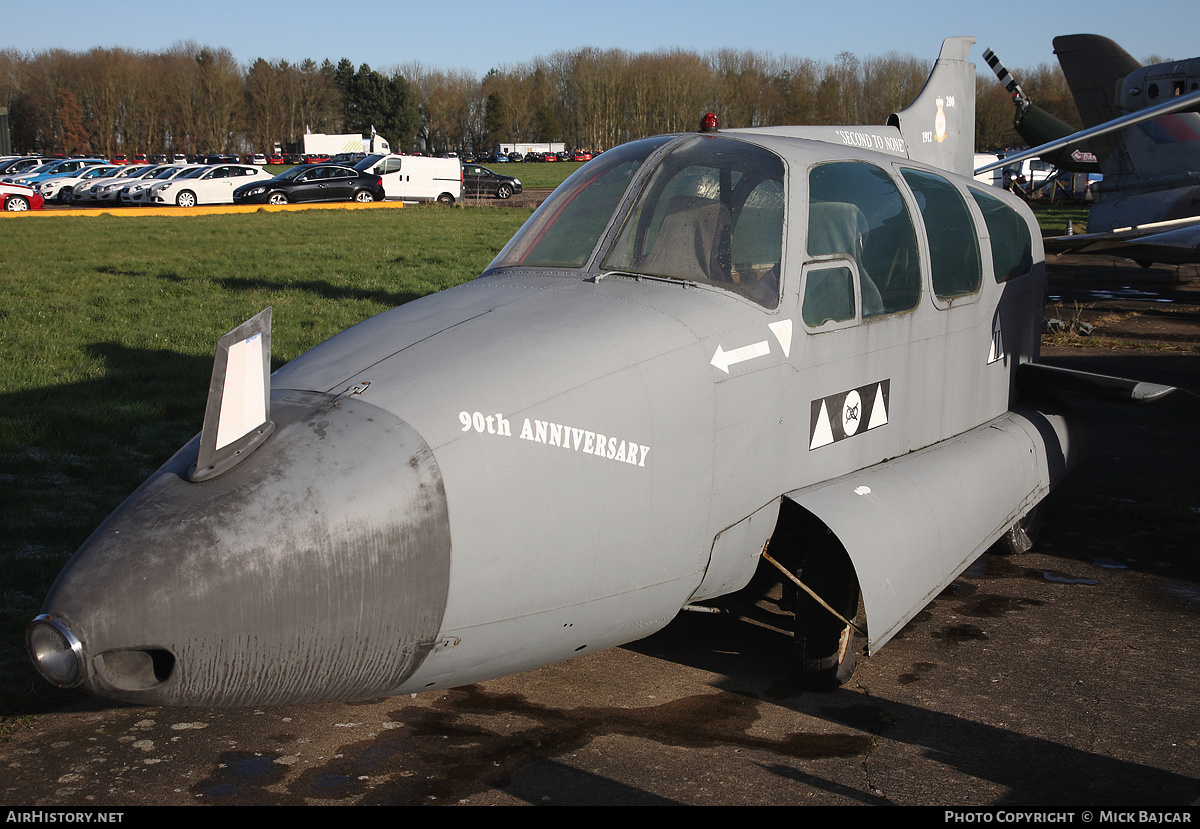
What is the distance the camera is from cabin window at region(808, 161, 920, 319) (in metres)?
4.36

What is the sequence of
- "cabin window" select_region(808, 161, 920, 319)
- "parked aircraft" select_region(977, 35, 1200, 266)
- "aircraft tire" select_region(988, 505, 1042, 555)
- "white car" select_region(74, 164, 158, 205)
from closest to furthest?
1. "cabin window" select_region(808, 161, 920, 319)
2. "aircraft tire" select_region(988, 505, 1042, 555)
3. "parked aircraft" select_region(977, 35, 1200, 266)
4. "white car" select_region(74, 164, 158, 205)

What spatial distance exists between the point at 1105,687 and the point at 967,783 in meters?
1.23

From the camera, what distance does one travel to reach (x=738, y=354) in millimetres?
3771

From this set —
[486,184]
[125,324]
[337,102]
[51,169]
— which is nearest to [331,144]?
[337,102]

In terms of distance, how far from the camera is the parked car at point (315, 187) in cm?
3728

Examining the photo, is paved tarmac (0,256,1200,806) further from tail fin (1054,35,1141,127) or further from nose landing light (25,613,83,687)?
tail fin (1054,35,1141,127)

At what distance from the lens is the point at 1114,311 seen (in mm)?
16969

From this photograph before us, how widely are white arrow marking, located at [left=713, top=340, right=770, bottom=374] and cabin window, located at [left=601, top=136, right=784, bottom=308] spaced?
8.5 inches

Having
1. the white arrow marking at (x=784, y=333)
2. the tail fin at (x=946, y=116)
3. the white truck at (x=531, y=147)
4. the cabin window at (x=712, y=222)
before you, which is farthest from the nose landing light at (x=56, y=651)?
the white truck at (x=531, y=147)

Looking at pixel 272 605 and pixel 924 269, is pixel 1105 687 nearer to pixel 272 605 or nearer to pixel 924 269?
pixel 924 269

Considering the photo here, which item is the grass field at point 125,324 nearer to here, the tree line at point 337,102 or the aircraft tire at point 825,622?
the aircraft tire at point 825,622

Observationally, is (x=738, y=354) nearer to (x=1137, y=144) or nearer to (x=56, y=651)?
(x=56, y=651)

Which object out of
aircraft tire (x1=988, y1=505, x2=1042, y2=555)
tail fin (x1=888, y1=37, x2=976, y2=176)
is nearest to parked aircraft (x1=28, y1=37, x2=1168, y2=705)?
aircraft tire (x1=988, y1=505, x2=1042, y2=555)

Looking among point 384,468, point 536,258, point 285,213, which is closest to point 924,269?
point 536,258
